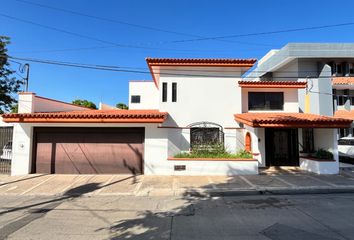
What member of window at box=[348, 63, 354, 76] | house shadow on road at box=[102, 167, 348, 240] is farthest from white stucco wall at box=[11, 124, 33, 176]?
window at box=[348, 63, 354, 76]

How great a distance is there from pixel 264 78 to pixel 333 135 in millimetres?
15029

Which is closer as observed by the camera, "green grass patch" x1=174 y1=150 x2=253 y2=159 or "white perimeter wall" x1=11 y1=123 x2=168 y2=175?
"white perimeter wall" x1=11 y1=123 x2=168 y2=175

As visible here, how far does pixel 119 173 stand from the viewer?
12875 millimetres

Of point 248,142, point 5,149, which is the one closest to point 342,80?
point 248,142

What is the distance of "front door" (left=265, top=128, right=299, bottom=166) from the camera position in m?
14.8

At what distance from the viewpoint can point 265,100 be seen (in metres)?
16.2

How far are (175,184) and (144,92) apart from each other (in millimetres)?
15600

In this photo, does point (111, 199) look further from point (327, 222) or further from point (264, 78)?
point (264, 78)

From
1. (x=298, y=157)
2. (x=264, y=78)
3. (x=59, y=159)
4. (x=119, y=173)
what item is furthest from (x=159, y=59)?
(x=264, y=78)

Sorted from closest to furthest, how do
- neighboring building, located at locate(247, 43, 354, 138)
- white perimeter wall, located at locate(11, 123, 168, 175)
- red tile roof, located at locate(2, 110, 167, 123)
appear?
red tile roof, located at locate(2, 110, 167, 123), white perimeter wall, located at locate(11, 123, 168, 175), neighboring building, located at locate(247, 43, 354, 138)

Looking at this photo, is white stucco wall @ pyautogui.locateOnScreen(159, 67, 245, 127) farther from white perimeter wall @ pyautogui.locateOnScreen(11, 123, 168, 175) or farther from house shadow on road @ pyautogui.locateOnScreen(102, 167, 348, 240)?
house shadow on road @ pyautogui.locateOnScreen(102, 167, 348, 240)

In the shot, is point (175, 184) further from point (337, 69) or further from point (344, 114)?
→ point (337, 69)

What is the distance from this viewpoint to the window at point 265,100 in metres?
16.2

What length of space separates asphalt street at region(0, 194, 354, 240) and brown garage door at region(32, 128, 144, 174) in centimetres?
409
